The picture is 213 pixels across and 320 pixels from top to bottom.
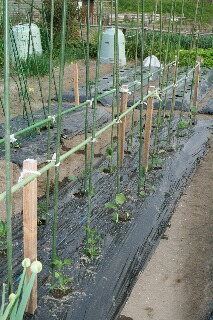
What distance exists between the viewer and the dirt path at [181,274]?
2.49 metres

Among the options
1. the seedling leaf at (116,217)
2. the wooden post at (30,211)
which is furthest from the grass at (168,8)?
the wooden post at (30,211)

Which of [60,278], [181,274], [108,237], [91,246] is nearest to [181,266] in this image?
[181,274]

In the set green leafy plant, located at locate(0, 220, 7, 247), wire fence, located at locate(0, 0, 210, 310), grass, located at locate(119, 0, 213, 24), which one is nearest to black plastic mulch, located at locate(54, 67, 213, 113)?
wire fence, located at locate(0, 0, 210, 310)

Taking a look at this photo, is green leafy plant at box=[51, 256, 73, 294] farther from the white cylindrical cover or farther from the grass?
the grass

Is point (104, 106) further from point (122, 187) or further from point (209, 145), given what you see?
point (122, 187)

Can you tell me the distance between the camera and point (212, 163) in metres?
4.73

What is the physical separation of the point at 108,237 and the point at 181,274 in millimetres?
523

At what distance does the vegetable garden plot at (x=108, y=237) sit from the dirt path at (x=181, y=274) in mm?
99

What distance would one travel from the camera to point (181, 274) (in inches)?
111

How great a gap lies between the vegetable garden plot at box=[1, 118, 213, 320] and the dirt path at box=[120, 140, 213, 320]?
3.9 inches

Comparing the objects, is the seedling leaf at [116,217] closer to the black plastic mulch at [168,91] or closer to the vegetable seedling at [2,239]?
the vegetable seedling at [2,239]

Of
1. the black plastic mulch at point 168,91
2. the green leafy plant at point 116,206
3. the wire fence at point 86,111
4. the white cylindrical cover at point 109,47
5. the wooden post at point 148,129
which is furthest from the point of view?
the white cylindrical cover at point 109,47

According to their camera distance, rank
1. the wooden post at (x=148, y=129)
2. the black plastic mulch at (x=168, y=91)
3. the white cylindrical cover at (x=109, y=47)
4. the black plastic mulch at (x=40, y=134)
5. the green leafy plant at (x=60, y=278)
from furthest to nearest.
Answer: the white cylindrical cover at (x=109, y=47) → the black plastic mulch at (x=168, y=91) → the black plastic mulch at (x=40, y=134) → the wooden post at (x=148, y=129) → the green leafy plant at (x=60, y=278)

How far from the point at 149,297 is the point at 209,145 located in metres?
2.97
